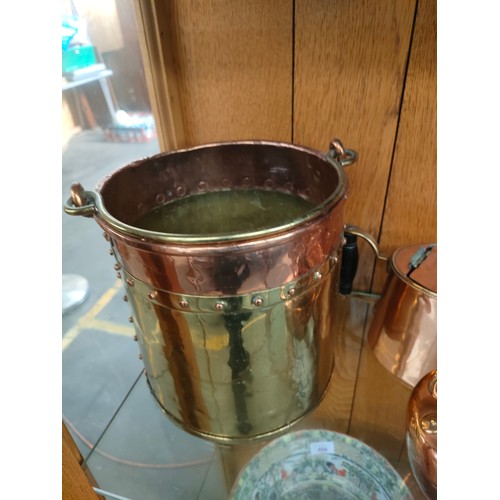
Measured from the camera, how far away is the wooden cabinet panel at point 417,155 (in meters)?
0.57

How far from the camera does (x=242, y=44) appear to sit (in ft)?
2.15

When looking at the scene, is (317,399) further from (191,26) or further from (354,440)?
(191,26)

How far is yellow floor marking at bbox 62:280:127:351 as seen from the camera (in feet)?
3.78

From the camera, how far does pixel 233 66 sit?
0.68 m

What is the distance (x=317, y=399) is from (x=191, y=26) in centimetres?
61

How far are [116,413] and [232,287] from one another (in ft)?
1.55

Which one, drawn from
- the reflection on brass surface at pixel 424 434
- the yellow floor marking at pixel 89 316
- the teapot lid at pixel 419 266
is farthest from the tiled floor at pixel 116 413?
the teapot lid at pixel 419 266

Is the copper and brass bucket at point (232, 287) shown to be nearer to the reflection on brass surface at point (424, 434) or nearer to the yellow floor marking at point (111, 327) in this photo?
the reflection on brass surface at point (424, 434)

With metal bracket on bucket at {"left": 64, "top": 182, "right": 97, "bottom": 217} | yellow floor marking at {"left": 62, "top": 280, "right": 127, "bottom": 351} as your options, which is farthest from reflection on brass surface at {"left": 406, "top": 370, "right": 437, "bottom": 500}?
yellow floor marking at {"left": 62, "top": 280, "right": 127, "bottom": 351}

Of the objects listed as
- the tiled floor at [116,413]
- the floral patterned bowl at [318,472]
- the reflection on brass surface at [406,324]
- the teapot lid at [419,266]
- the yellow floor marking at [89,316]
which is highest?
the teapot lid at [419,266]

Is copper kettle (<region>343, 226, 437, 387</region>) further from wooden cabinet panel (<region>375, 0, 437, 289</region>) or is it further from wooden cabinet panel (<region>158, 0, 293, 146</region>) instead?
wooden cabinet panel (<region>158, 0, 293, 146</region>)
